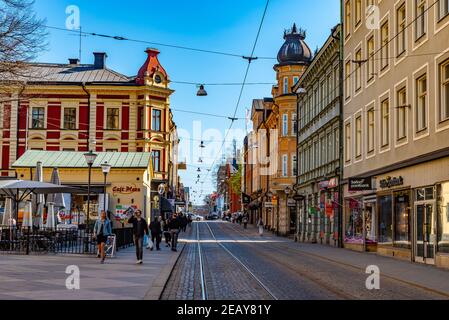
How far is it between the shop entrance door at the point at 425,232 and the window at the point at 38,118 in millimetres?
42355

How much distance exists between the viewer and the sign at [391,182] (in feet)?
89.0

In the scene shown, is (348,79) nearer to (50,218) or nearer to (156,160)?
(50,218)

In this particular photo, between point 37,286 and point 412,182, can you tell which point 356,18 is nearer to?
point 412,182

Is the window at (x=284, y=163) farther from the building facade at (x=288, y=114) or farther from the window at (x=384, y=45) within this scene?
the window at (x=384, y=45)

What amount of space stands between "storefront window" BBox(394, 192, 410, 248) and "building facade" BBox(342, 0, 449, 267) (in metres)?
0.04

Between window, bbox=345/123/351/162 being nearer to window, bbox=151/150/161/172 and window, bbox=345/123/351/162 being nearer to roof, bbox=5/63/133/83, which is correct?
Answer: window, bbox=151/150/161/172

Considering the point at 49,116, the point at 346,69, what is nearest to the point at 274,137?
the point at 49,116

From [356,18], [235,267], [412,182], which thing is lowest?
[235,267]

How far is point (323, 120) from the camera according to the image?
43625mm

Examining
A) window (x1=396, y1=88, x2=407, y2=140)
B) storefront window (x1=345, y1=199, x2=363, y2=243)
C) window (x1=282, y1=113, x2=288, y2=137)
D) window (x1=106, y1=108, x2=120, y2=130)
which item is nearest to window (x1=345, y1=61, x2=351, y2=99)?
storefront window (x1=345, y1=199, x2=363, y2=243)

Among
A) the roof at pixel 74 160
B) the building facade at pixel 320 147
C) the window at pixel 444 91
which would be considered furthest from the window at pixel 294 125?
the window at pixel 444 91

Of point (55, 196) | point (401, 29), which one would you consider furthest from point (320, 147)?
point (55, 196)

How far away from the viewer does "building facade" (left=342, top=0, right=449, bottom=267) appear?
23.0 meters
